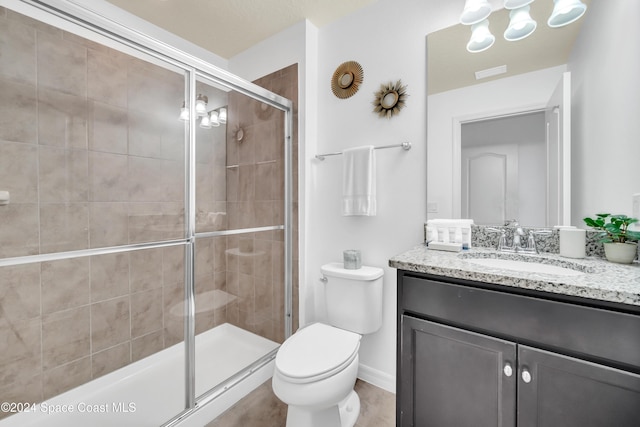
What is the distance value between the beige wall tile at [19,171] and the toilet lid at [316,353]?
61.5 inches

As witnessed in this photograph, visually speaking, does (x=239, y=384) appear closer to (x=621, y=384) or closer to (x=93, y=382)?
(x=93, y=382)

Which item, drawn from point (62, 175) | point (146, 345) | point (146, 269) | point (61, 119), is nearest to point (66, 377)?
point (146, 345)

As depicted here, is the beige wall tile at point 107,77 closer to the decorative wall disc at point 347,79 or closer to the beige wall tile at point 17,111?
the beige wall tile at point 17,111

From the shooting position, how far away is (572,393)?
0.79 metres

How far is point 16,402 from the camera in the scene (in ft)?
4.66

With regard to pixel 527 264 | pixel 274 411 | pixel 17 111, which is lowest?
pixel 274 411

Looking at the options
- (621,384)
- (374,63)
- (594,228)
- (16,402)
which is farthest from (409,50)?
(16,402)

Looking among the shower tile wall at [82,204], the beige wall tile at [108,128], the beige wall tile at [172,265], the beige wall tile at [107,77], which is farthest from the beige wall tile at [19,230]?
the beige wall tile at [107,77]

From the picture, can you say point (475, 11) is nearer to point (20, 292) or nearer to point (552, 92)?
point (552, 92)

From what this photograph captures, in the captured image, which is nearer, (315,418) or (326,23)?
(315,418)

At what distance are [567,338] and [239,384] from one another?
165 cm

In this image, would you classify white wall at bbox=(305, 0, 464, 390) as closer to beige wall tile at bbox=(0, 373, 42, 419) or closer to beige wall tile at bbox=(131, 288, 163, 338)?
beige wall tile at bbox=(131, 288, 163, 338)

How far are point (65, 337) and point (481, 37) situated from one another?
2.86 metres

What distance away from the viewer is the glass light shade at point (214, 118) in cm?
175
